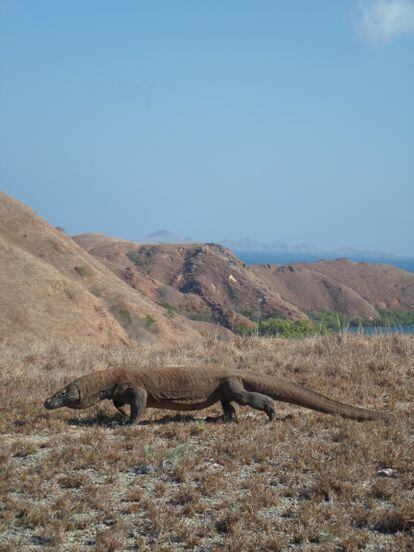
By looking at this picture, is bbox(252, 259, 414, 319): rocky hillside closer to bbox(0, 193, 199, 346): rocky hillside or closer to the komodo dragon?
bbox(0, 193, 199, 346): rocky hillside

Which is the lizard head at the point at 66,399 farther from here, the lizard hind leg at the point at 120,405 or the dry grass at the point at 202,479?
the lizard hind leg at the point at 120,405

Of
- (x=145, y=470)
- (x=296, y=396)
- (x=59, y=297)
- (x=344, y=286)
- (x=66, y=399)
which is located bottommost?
(x=145, y=470)

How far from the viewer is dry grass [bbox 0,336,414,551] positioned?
4656 millimetres

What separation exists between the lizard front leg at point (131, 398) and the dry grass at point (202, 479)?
173 millimetres

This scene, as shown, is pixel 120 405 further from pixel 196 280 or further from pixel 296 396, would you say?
pixel 196 280

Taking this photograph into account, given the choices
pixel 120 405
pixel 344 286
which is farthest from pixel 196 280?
pixel 120 405

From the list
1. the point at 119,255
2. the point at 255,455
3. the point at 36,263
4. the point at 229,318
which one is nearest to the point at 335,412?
the point at 255,455

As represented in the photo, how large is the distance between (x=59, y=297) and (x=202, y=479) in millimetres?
21221

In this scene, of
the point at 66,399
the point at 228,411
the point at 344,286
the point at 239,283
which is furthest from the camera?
the point at 344,286

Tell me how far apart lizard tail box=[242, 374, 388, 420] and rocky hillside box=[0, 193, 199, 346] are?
1355 cm

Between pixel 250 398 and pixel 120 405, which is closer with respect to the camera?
pixel 250 398

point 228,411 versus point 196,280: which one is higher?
point 196,280

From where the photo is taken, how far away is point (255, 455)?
21.2ft

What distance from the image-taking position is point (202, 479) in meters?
5.74
